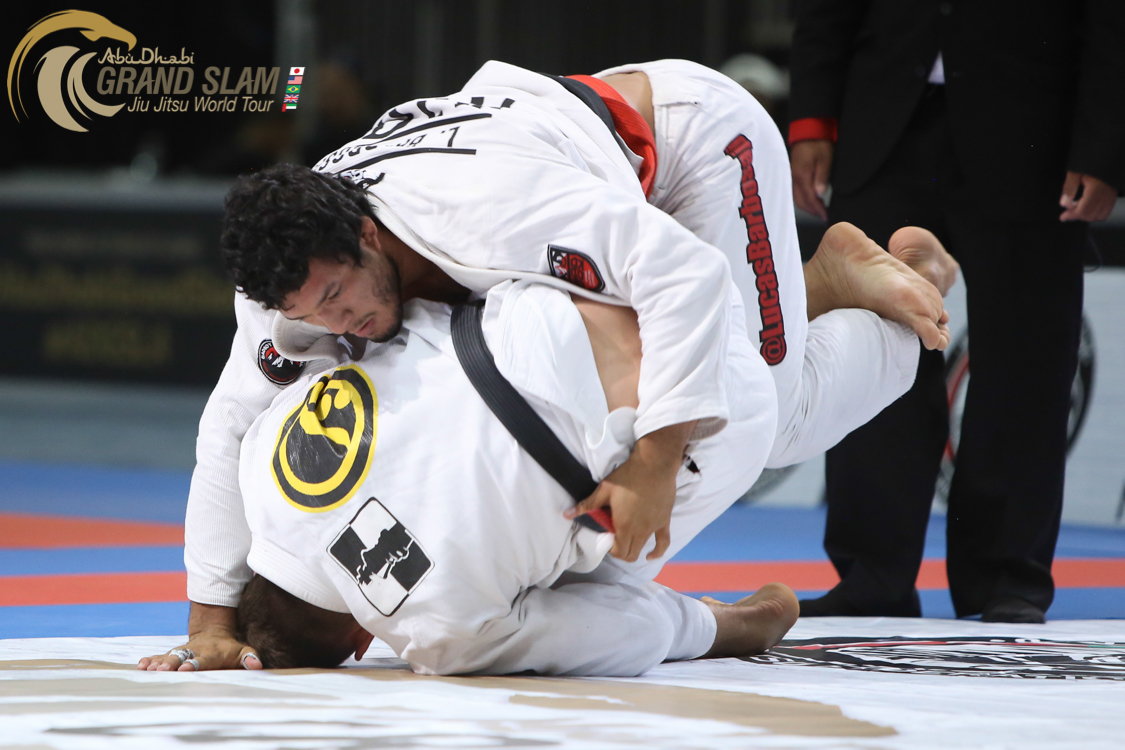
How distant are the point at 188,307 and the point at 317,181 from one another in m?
4.74

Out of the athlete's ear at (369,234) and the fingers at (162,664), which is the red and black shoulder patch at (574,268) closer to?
the athlete's ear at (369,234)

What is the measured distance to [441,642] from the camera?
1.67 meters

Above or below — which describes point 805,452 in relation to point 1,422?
below

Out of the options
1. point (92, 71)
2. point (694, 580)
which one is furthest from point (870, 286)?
point (92, 71)

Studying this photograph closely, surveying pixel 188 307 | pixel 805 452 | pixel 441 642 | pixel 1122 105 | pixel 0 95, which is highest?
pixel 0 95

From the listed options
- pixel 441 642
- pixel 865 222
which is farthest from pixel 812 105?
pixel 441 642

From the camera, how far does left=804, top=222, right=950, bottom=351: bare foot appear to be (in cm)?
225

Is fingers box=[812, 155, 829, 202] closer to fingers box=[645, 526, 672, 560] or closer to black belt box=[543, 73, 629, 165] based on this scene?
black belt box=[543, 73, 629, 165]

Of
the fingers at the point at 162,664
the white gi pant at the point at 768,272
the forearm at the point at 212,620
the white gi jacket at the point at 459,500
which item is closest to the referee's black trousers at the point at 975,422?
the white gi pant at the point at 768,272

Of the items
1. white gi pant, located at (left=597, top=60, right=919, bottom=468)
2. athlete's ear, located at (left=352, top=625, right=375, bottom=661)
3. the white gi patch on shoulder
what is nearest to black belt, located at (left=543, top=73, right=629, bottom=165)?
white gi pant, located at (left=597, top=60, right=919, bottom=468)

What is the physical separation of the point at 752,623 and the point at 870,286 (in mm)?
687

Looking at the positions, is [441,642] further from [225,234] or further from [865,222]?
[865,222]

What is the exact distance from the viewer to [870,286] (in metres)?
2.31

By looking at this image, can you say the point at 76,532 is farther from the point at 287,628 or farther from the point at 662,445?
the point at 662,445
